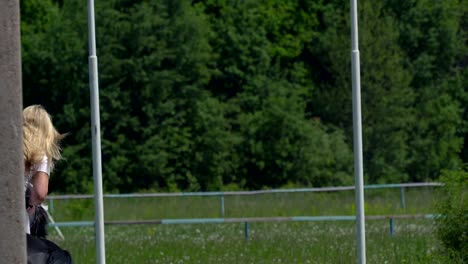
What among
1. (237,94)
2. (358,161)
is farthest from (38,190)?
(237,94)

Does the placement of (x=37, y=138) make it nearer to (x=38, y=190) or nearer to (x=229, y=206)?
(x=38, y=190)

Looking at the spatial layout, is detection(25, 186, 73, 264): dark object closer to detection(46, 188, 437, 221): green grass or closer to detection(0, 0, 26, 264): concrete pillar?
detection(0, 0, 26, 264): concrete pillar

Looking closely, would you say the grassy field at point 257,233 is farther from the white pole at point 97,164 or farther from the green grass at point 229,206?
the white pole at point 97,164

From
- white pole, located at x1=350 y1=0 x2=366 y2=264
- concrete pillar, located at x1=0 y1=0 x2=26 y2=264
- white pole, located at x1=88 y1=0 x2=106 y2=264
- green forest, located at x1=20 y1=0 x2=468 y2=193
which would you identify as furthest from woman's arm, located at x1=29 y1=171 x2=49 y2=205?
green forest, located at x1=20 y1=0 x2=468 y2=193

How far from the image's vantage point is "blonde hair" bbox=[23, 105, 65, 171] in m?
6.23

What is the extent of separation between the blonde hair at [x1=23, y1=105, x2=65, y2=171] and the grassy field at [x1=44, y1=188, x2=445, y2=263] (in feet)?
14.2

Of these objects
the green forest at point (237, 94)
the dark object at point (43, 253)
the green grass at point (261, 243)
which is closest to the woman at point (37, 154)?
the dark object at point (43, 253)

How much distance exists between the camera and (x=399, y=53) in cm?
3938

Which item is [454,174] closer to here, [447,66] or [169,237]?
[169,237]

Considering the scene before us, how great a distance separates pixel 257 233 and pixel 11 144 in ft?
44.5

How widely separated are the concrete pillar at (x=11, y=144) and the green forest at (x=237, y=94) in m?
27.9

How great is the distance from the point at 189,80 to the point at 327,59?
5961 mm

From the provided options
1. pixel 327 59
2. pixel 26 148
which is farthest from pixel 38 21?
pixel 26 148

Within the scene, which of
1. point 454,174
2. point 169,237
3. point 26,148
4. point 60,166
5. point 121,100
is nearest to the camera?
point 26,148
